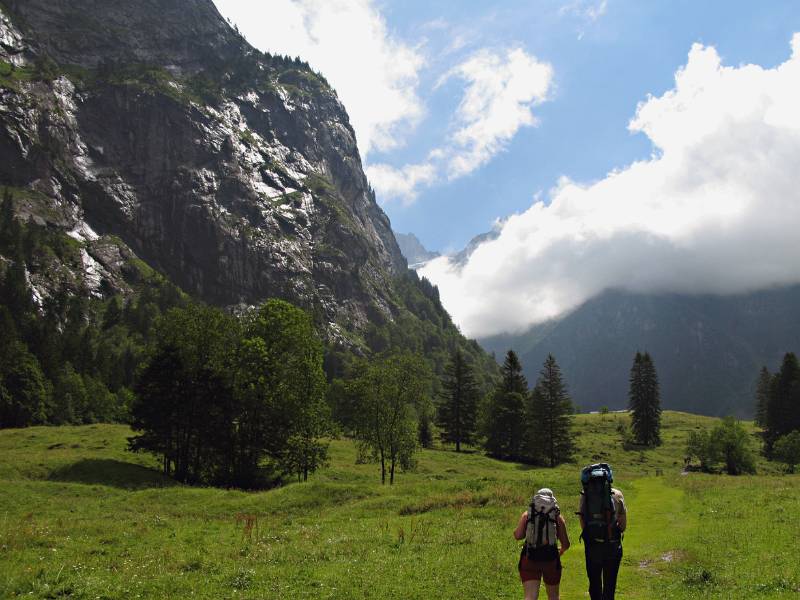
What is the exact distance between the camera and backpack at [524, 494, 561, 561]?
1180 cm

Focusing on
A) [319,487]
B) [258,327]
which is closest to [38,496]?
[319,487]

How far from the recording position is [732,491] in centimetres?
3641

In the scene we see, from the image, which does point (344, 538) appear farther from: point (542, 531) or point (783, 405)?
point (783, 405)

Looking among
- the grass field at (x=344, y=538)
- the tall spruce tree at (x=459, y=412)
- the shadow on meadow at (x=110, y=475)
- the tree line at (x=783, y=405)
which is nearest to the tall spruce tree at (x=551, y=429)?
the tall spruce tree at (x=459, y=412)

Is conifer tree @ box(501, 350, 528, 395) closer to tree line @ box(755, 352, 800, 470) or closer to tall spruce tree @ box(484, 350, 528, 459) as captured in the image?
tall spruce tree @ box(484, 350, 528, 459)

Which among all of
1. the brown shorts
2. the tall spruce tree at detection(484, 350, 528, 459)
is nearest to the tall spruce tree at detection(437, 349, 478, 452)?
the tall spruce tree at detection(484, 350, 528, 459)

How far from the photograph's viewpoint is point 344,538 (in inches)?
934

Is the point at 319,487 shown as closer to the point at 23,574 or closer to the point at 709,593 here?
the point at 23,574

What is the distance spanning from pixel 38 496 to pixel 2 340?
3604 inches

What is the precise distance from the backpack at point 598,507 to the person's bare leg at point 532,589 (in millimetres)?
1478

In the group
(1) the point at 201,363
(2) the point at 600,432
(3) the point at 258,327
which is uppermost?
(3) the point at 258,327

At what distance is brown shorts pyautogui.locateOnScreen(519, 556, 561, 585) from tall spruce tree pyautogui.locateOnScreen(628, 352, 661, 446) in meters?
106

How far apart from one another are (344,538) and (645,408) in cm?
10162

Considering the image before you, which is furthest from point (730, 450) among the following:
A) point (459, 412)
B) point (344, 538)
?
point (344, 538)
